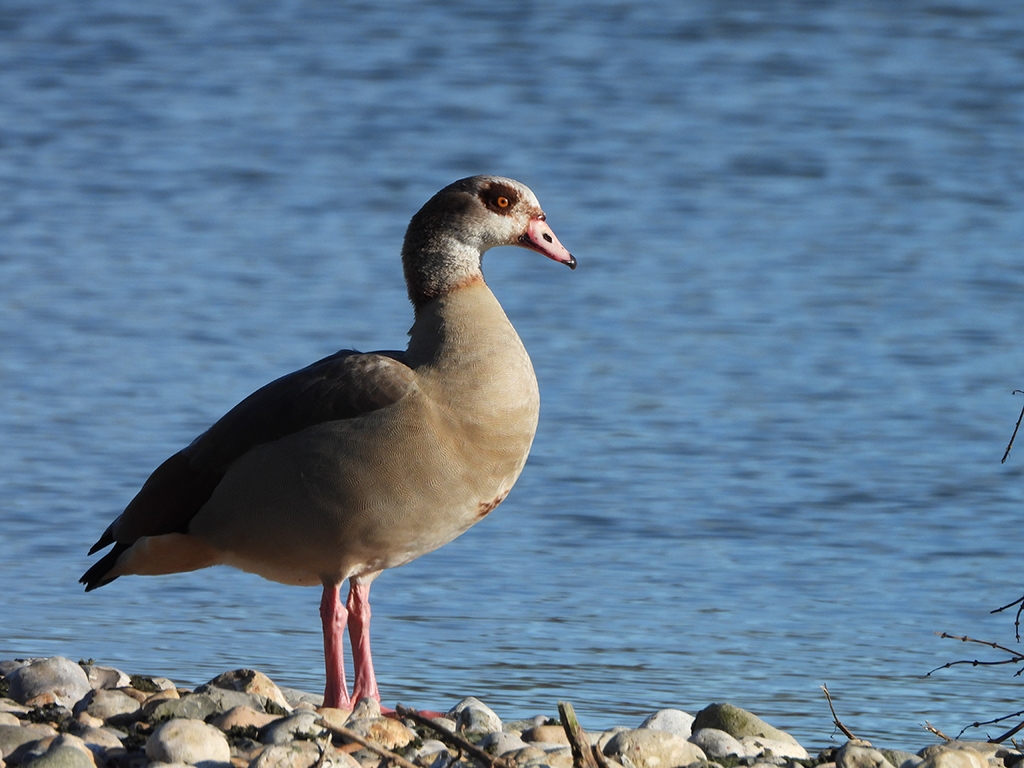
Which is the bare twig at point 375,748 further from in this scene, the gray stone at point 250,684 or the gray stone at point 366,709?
the gray stone at point 250,684

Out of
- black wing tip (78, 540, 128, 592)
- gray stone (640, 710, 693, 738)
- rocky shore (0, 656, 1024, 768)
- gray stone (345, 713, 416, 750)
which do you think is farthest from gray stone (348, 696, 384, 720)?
black wing tip (78, 540, 128, 592)

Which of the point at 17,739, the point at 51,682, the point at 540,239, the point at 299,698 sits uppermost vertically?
the point at 540,239

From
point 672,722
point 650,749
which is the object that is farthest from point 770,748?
point 650,749

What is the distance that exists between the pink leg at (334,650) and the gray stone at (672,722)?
991 millimetres

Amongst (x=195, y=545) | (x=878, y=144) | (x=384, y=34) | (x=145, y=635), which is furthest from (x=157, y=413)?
(x=384, y=34)

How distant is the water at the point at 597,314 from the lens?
6969 mm

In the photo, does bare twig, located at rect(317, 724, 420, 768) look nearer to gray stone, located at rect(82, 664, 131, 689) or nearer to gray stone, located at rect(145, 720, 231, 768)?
gray stone, located at rect(145, 720, 231, 768)

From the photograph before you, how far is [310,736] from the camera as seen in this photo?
16.0 feet

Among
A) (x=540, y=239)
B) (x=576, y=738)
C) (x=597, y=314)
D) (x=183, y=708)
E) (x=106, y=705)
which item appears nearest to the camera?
(x=576, y=738)

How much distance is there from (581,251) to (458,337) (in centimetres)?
699

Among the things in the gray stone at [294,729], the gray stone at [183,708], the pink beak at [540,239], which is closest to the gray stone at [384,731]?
the gray stone at [294,729]

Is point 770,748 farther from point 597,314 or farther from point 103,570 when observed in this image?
point 597,314

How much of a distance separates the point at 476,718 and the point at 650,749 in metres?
0.68

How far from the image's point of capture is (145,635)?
701 centimetres
